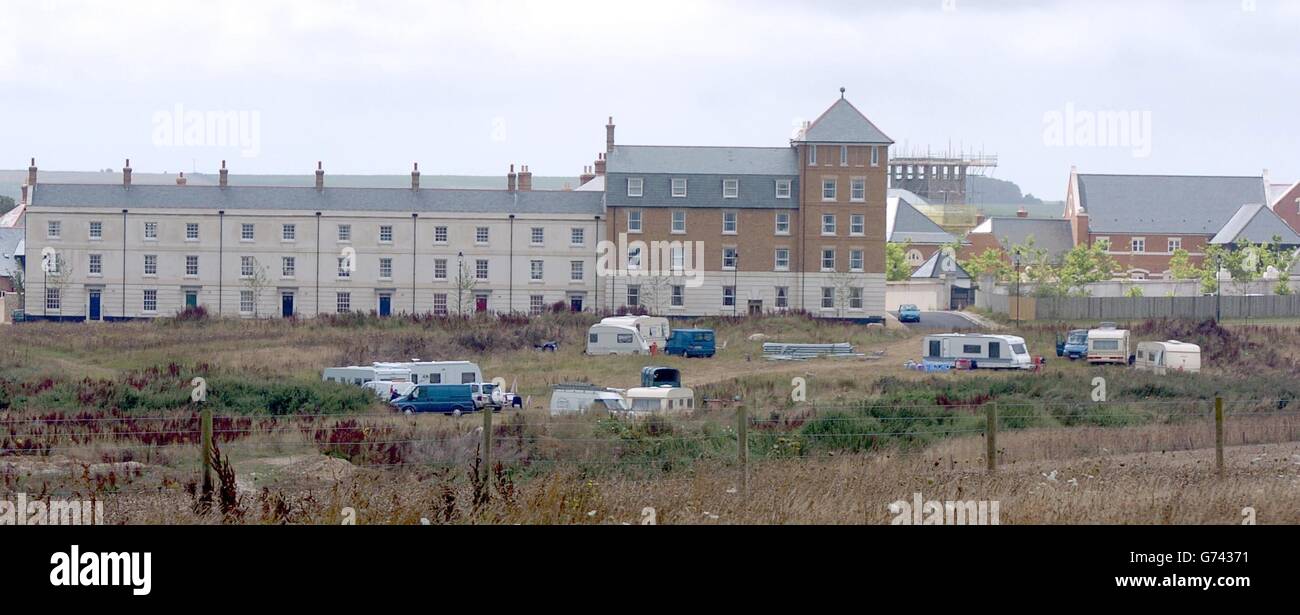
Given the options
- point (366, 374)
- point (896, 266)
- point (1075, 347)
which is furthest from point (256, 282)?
point (896, 266)

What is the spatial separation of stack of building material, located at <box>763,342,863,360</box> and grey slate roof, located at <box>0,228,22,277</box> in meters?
59.9

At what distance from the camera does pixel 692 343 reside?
54938 millimetres

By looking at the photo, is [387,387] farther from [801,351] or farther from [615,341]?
[801,351]

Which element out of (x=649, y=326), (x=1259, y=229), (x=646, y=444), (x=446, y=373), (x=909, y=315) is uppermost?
(x=1259, y=229)

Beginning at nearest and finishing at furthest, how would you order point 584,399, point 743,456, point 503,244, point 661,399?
1. point 743,456
2. point 661,399
3. point 584,399
4. point 503,244

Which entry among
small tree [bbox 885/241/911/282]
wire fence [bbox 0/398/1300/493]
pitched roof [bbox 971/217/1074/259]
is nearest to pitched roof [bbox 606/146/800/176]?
small tree [bbox 885/241/911/282]

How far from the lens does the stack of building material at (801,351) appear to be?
173ft

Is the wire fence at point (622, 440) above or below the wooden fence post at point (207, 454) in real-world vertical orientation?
below

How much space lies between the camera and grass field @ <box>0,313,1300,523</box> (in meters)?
11.9

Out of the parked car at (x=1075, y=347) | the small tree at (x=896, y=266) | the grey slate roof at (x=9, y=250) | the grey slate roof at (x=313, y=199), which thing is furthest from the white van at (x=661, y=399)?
the grey slate roof at (x=9, y=250)

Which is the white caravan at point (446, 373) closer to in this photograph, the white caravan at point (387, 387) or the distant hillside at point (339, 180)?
the white caravan at point (387, 387)

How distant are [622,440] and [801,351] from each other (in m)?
34.7

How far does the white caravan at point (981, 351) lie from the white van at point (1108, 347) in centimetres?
241
